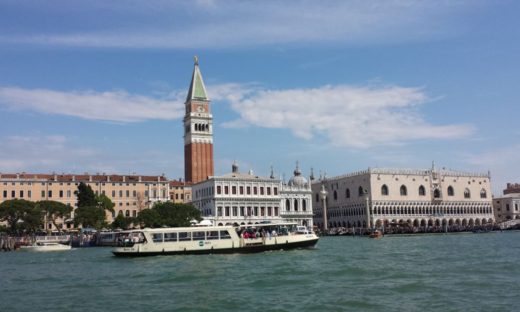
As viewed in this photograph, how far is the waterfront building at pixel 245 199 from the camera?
76125mm

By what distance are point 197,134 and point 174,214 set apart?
33.2 meters

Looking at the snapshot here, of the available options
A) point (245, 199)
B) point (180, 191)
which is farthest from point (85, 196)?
point (180, 191)

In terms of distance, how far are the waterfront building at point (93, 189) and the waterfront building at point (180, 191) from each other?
311 centimetres

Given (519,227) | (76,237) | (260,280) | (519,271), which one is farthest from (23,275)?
(519,227)

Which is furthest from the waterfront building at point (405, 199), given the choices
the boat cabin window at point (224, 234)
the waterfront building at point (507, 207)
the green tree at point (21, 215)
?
the boat cabin window at point (224, 234)

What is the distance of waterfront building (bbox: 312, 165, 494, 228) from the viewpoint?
307 feet

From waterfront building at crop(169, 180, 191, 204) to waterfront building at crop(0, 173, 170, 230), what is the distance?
311 centimetres

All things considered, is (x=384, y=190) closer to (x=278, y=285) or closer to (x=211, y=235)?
(x=211, y=235)

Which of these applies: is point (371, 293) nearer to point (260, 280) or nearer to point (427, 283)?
point (427, 283)

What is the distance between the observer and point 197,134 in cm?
9594

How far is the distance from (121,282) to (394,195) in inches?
3000

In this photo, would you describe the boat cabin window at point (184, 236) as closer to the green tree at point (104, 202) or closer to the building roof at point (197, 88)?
the green tree at point (104, 202)

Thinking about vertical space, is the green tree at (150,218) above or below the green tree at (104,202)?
below

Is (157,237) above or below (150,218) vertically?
below
